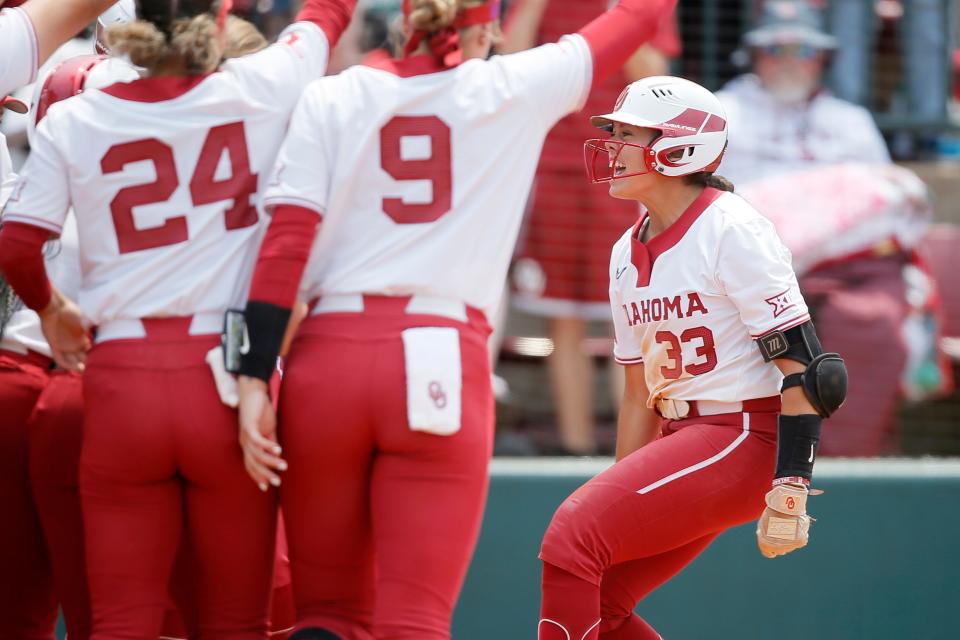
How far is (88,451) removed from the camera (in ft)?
10.3

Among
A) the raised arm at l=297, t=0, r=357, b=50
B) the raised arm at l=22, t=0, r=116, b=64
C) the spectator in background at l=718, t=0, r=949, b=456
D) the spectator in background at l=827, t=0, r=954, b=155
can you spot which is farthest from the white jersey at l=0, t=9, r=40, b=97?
the spectator in background at l=827, t=0, r=954, b=155

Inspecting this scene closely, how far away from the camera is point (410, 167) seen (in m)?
3.12

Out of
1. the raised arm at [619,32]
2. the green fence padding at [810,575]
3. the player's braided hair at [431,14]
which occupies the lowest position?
the green fence padding at [810,575]

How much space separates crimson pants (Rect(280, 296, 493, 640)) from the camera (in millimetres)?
3016

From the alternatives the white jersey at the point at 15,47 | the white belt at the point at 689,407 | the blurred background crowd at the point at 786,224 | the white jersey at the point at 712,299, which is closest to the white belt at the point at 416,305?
the white jersey at the point at 712,299

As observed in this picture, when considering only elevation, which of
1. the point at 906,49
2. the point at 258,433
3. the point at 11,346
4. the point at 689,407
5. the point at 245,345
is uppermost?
the point at 245,345

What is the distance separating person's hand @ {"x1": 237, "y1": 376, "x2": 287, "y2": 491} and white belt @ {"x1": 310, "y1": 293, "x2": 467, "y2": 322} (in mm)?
238

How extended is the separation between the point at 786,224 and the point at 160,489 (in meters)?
3.84

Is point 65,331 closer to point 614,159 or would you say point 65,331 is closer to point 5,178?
point 5,178

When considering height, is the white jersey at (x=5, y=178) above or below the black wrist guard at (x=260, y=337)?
above

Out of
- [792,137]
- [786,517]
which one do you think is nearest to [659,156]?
[786,517]

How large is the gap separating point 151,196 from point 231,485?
665mm

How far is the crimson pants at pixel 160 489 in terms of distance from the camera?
3045 mm

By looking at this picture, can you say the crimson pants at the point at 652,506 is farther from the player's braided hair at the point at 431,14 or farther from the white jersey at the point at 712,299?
the player's braided hair at the point at 431,14
